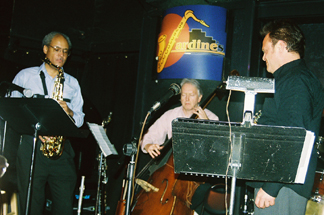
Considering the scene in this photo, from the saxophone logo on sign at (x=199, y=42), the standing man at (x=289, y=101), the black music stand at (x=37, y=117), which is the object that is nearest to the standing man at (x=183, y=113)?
the saxophone logo on sign at (x=199, y=42)

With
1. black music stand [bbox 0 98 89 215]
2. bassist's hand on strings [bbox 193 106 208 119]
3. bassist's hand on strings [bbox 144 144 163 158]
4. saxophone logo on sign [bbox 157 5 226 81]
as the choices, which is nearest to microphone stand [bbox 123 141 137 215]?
black music stand [bbox 0 98 89 215]

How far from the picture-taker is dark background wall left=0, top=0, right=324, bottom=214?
12.4 feet

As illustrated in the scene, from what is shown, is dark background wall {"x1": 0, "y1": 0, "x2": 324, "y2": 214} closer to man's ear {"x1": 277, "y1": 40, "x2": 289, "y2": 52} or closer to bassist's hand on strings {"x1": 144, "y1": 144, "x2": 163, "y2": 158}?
bassist's hand on strings {"x1": 144, "y1": 144, "x2": 163, "y2": 158}

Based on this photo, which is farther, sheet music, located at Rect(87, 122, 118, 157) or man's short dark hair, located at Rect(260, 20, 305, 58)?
sheet music, located at Rect(87, 122, 118, 157)

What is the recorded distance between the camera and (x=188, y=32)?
3.86 meters

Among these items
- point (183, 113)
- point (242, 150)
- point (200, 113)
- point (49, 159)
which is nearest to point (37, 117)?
point (49, 159)

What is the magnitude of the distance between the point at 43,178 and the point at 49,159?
0.20 metres

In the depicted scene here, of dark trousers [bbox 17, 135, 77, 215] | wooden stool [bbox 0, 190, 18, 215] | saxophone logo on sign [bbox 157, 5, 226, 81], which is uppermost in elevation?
saxophone logo on sign [bbox 157, 5, 226, 81]

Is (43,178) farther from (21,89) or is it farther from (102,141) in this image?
(21,89)

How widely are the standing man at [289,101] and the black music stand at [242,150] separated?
21cm

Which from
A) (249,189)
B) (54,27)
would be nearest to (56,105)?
(249,189)

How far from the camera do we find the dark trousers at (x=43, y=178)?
2.89 meters

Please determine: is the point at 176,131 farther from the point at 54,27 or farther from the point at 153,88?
the point at 54,27

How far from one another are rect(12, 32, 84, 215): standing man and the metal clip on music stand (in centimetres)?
172
